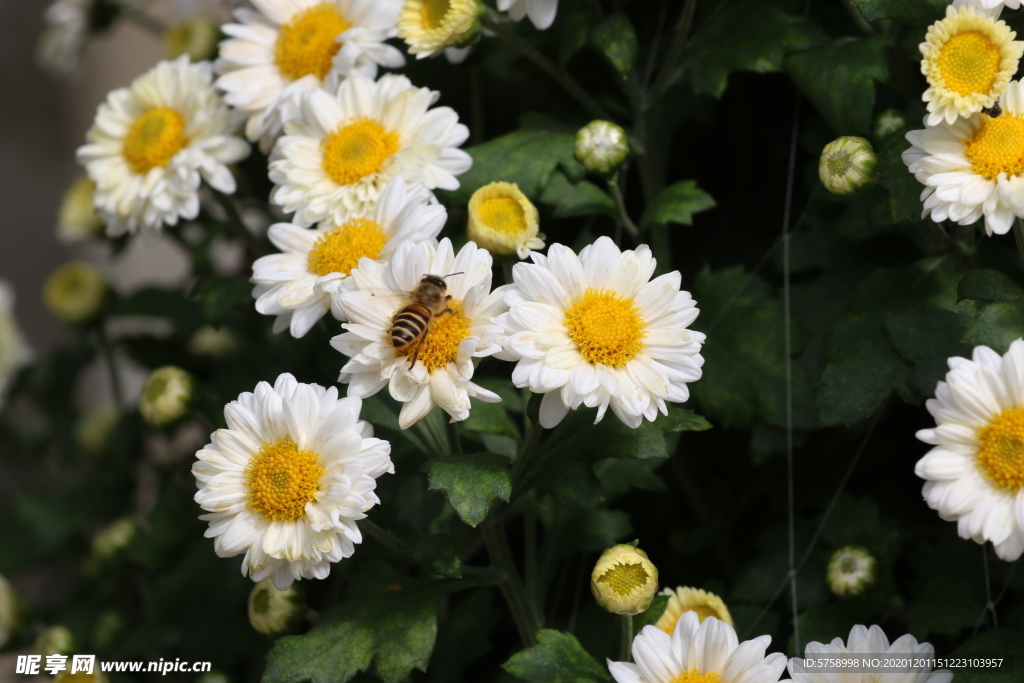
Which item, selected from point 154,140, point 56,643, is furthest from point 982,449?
point 56,643

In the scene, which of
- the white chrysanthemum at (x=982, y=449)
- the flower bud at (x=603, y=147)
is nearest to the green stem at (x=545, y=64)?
the flower bud at (x=603, y=147)

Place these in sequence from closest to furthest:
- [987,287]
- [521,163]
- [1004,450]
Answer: [1004,450] → [987,287] → [521,163]

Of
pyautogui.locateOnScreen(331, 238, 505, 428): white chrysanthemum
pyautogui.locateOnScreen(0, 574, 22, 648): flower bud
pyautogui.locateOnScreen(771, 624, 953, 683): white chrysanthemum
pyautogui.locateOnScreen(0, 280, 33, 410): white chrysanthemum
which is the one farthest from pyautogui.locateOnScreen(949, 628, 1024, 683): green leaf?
pyautogui.locateOnScreen(0, 280, 33, 410): white chrysanthemum

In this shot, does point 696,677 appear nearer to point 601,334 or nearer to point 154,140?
point 601,334

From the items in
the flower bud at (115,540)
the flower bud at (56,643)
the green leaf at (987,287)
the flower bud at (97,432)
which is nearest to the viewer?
the green leaf at (987,287)

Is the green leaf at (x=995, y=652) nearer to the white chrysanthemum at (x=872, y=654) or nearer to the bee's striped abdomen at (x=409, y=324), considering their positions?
the white chrysanthemum at (x=872, y=654)

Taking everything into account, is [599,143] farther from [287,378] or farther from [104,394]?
[104,394]
